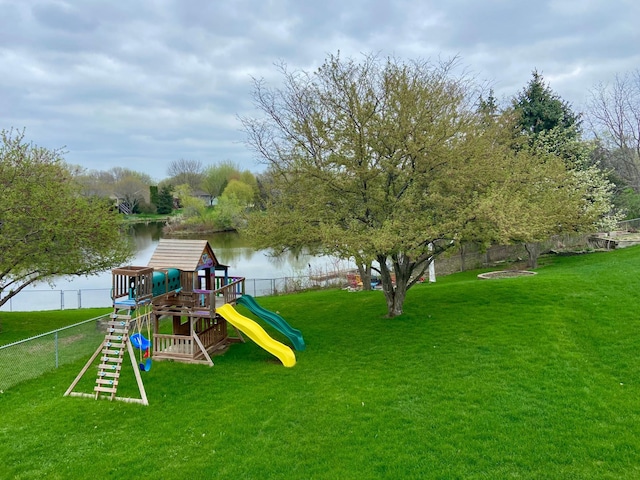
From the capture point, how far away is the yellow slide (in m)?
10.2

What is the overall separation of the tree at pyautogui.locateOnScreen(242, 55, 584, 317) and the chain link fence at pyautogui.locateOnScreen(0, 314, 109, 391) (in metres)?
5.60

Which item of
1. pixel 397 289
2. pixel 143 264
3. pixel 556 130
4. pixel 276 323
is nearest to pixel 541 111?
pixel 556 130

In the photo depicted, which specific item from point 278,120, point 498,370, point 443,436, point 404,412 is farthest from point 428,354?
point 278,120

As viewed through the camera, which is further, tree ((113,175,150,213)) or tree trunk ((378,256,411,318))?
tree ((113,175,150,213))

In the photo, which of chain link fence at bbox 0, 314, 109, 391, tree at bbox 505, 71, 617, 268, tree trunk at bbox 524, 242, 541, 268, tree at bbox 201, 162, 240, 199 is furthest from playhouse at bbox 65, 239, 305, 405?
tree at bbox 201, 162, 240, 199

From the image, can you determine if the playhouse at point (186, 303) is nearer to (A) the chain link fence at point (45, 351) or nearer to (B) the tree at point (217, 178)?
(A) the chain link fence at point (45, 351)

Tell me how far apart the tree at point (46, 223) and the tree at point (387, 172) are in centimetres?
654

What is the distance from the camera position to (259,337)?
10500 millimetres

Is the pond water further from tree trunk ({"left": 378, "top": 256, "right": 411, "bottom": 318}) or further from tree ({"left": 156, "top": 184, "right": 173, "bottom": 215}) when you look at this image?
tree ({"left": 156, "top": 184, "right": 173, "bottom": 215})

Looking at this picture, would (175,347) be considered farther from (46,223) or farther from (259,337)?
→ (46,223)

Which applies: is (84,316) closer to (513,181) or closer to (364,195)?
(364,195)

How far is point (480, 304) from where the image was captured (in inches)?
544

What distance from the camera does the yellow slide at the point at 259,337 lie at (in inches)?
401

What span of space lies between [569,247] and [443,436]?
76.5 feet
